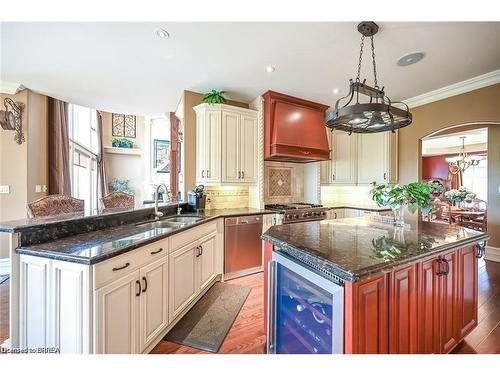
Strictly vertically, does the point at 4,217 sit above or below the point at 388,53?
below

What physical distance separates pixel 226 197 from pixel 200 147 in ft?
3.02

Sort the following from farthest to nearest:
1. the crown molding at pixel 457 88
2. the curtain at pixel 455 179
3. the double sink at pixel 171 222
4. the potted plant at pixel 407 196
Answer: the curtain at pixel 455 179 → the crown molding at pixel 457 88 → the double sink at pixel 171 222 → the potted plant at pixel 407 196

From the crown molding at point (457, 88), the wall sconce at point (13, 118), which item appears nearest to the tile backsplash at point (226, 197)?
the wall sconce at point (13, 118)

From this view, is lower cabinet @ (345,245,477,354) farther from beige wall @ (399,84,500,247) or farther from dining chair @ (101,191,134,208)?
dining chair @ (101,191,134,208)

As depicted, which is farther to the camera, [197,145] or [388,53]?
[197,145]

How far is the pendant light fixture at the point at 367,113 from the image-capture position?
1595 mm

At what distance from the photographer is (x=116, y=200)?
323 cm

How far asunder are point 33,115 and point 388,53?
486 cm

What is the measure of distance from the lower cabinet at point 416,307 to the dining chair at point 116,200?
298 cm

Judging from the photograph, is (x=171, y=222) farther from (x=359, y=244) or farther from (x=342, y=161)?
(x=342, y=161)

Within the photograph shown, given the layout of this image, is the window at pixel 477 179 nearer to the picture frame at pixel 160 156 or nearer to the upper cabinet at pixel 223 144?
the upper cabinet at pixel 223 144
